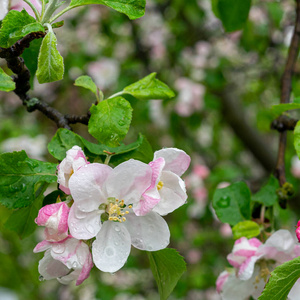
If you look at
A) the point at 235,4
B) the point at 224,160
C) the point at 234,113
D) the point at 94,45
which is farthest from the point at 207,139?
the point at 235,4

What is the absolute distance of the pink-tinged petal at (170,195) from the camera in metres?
0.70

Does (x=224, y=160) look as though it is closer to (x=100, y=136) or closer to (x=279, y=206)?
(x=279, y=206)

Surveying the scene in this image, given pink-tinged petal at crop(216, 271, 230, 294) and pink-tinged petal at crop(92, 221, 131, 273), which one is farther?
pink-tinged petal at crop(216, 271, 230, 294)

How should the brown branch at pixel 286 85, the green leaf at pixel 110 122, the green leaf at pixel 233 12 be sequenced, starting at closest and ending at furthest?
the green leaf at pixel 110 122 < the brown branch at pixel 286 85 < the green leaf at pixel 233 12

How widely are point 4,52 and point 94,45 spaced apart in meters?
2.65

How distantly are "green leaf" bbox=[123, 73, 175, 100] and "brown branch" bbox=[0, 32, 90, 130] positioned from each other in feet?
0.35

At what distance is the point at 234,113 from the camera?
3.05 meters

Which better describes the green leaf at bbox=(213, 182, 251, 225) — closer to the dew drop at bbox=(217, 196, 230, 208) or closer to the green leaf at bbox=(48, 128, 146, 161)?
the dew drop at bbox=(217, 196, 230, 208)

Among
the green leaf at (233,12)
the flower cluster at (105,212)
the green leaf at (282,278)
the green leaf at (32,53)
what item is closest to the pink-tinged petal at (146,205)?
the flower cluster at (105,212)

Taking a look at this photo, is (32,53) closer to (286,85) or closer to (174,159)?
(174,159)

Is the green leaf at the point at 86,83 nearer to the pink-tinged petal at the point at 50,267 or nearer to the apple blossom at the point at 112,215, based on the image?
the apple blossom at the point at 112,215

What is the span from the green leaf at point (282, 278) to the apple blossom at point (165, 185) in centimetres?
18

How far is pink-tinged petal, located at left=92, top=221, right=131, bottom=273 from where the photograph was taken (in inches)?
26.4

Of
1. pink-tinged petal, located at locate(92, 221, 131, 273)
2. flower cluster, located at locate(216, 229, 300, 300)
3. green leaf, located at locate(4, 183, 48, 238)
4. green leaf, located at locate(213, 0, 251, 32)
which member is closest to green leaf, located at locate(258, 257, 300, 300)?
flower cluster, located at locate(216, 229, 300, 300)
